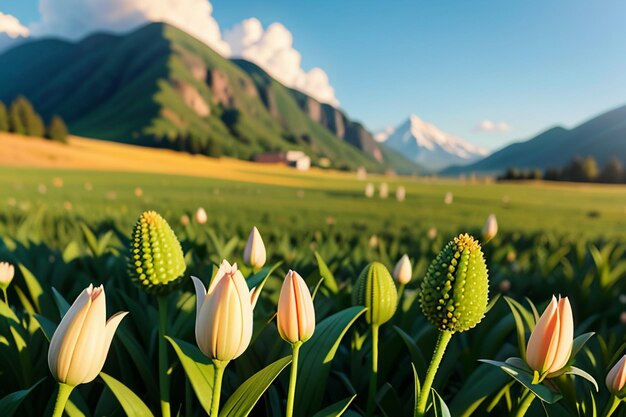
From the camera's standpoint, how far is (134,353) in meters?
1.28

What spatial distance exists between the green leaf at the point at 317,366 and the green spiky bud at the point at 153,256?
1.61ft

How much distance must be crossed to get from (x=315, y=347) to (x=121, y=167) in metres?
39.3

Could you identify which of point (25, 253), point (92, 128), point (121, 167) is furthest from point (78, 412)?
point (92, 128)

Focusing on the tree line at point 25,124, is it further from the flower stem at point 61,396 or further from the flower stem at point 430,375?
the flower stem at point 430,375

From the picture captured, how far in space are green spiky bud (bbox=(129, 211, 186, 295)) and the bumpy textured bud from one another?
0.79m

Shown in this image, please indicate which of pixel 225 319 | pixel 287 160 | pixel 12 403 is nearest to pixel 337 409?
pixel 225 319

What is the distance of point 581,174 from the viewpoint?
57.3 meters

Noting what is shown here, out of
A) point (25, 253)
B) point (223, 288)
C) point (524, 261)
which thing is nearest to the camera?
point (223, 288)

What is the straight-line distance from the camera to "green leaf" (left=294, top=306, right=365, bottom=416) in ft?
3.87

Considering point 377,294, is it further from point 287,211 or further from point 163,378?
point 287,211

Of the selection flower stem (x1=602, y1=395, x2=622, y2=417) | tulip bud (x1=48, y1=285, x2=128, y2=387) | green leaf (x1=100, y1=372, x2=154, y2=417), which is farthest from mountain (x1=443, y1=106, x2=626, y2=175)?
tulip bud (x1=48, y1=285, x2=128, y2=387)

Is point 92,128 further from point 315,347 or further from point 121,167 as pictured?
point 315,347

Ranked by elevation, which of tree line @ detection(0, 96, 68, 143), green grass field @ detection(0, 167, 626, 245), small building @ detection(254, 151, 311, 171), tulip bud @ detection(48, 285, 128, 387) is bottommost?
green grass field @ detection(0, 167, 626, 245)

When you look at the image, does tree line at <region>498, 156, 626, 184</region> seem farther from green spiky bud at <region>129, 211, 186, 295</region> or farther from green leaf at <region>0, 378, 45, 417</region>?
green leaf at <region>0, 378, 45, 417</region>
